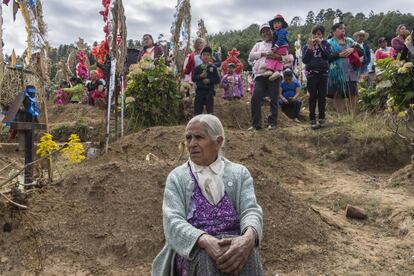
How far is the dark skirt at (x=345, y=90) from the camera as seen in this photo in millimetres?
7273

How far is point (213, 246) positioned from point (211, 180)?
15.1 inches

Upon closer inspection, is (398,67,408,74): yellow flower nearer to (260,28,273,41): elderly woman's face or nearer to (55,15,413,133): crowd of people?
(55,15,413,133): crowd of people

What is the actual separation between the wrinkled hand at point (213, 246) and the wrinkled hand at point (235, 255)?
13 mm

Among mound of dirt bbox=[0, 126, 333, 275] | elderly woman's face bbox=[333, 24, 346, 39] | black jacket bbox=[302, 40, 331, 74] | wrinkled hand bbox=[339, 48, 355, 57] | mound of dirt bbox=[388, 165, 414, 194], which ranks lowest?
mound of dirt bbox=[0, 126, 333, 275]

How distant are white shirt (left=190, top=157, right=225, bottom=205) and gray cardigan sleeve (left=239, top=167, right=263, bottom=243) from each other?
115 mm

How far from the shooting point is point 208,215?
2031 mm

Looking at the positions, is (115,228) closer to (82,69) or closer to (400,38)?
(400,38)

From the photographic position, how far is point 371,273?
2932 millimetres

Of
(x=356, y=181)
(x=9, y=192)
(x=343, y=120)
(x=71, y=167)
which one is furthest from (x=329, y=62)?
(x=9, y=192)

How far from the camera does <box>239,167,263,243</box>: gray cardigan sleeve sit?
6.51ft

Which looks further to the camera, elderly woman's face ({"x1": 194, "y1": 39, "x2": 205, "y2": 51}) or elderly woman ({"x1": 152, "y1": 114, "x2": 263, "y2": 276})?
elderly woman's face ({"x1": 194, "y1": 39, "x2": 205, "y2": 51})

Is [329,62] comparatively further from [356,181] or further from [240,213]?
[240,213]

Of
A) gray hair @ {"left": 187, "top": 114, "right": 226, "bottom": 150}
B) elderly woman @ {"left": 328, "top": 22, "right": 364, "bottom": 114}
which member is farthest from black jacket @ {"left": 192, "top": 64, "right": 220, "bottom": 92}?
gray hair @ {"left": 187, "top": 114, "right": 226, "bottom": 150}

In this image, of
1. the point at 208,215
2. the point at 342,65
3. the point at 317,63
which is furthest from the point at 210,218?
the point at 342,65
